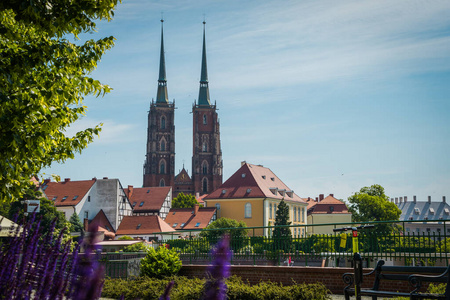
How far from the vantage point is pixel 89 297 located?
6.18 feet

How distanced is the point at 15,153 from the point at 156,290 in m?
5.81

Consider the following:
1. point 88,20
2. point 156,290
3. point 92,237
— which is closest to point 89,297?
point 92,237

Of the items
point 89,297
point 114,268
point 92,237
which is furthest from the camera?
point 114,268

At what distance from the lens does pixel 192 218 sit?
8531cm

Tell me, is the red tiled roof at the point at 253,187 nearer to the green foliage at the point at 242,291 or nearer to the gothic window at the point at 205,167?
the gothic window at the point at 205,167

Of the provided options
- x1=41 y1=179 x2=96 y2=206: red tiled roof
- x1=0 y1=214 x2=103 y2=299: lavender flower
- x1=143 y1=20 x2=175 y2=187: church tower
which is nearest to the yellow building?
x1=41 y1=179 x2=96 y2=206: red tiled roof

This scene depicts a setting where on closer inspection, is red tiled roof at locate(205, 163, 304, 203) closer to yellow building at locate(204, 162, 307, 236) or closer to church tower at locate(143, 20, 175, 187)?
yellow building at locate(204, 162, 307, 236)

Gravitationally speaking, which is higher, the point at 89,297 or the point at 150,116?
the point at 150,116

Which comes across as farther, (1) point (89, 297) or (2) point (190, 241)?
(2) point (190, 241)

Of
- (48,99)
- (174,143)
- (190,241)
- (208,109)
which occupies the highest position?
(208,109)

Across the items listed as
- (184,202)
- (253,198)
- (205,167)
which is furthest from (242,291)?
(205,167)

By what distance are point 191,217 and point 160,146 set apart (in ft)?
183

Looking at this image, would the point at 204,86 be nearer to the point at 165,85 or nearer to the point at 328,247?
the point at 165,85

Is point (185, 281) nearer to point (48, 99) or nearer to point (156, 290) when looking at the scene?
point (156, 290)
